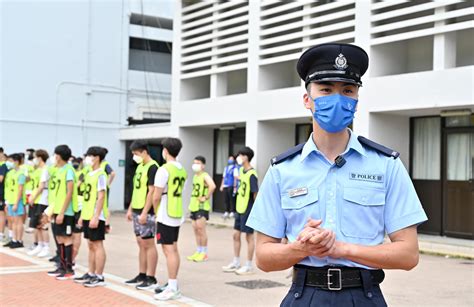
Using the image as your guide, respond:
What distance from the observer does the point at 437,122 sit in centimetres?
1409

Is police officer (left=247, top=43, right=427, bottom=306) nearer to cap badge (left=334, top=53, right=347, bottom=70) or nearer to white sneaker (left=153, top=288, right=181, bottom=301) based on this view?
cap badge (left=334, top=53, right=347, bottom=70)

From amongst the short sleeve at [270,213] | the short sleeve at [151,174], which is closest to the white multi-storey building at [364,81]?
the short sleeve at [151,174]

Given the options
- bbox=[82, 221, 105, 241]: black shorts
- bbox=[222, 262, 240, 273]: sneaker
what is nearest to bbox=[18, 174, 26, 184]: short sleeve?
bbox=[82, 221, 105, 241]: black shorts

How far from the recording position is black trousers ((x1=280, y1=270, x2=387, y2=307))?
7.98 ft

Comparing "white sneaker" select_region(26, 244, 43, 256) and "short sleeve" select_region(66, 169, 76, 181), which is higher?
"short sleeve" select_region(66, 169, 76, 181)

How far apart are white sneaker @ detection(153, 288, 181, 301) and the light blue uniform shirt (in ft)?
17.5

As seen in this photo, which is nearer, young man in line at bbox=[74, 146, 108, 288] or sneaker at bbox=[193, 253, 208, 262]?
young man in line at bbox=[74, 146, 108, 288]

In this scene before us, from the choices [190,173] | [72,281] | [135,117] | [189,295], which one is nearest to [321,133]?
[189,295]

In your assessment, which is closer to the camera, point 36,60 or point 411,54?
point 411,54

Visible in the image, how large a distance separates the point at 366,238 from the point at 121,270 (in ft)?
26.3

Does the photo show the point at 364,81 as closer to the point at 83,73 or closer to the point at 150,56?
the point at 83,73

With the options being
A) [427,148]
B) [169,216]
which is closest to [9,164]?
[169,216]

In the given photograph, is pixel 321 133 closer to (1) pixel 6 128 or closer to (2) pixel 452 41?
(2) pixel 452 41

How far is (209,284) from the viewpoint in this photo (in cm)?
880
